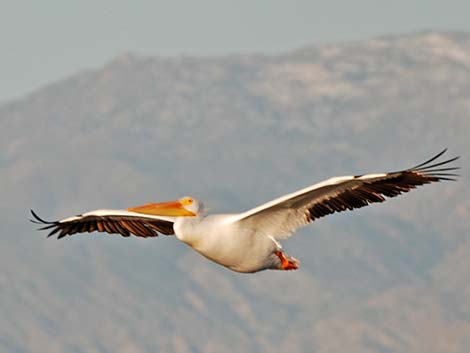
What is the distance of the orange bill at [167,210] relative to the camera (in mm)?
→ 24922

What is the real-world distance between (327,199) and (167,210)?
2.42 meters

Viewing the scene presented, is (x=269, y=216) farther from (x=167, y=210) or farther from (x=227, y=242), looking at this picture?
(x=167, y=210)

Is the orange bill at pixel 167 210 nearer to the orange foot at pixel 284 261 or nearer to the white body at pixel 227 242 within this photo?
the white body at pixel 227 242

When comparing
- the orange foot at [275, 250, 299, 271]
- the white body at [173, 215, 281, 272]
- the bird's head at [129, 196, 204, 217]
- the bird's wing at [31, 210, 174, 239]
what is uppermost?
the bird's head at [129, 196, 204, 217]

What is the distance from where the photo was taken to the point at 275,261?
25625 millimetres

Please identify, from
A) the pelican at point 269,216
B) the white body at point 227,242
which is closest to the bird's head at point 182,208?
the pelican at point 269,216

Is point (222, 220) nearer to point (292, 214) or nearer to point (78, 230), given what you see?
point (292, 214)

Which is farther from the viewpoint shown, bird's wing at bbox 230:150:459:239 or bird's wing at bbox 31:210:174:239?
bird's wing at bbox 31:210:174:239

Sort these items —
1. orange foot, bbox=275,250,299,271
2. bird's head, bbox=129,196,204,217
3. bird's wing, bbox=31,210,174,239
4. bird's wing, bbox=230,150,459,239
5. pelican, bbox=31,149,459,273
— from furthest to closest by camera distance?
bird's wing, bbox=31,210,174,239
orange foot, bbox=275,250,299,271
bird's head, bbox=129,196,204,217
pelican, bbox=31,149,459,273
bird's wing, bbox=230,150,459,239

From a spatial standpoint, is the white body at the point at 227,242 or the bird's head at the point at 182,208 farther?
the bird's head at the point at 182,208

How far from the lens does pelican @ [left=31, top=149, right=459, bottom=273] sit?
24.6 meters

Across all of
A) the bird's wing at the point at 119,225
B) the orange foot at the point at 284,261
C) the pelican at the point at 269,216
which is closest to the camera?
the pelican at the point at 269,216

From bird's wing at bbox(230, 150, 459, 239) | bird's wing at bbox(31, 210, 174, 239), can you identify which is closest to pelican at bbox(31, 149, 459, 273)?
bird's wing at bbox(230, 150, 459, 239)

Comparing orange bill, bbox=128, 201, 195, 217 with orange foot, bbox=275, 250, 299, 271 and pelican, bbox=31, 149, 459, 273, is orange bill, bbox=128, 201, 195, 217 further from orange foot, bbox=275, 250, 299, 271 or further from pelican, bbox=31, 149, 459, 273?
orange foot, bbox=275, 250, 299, 271
